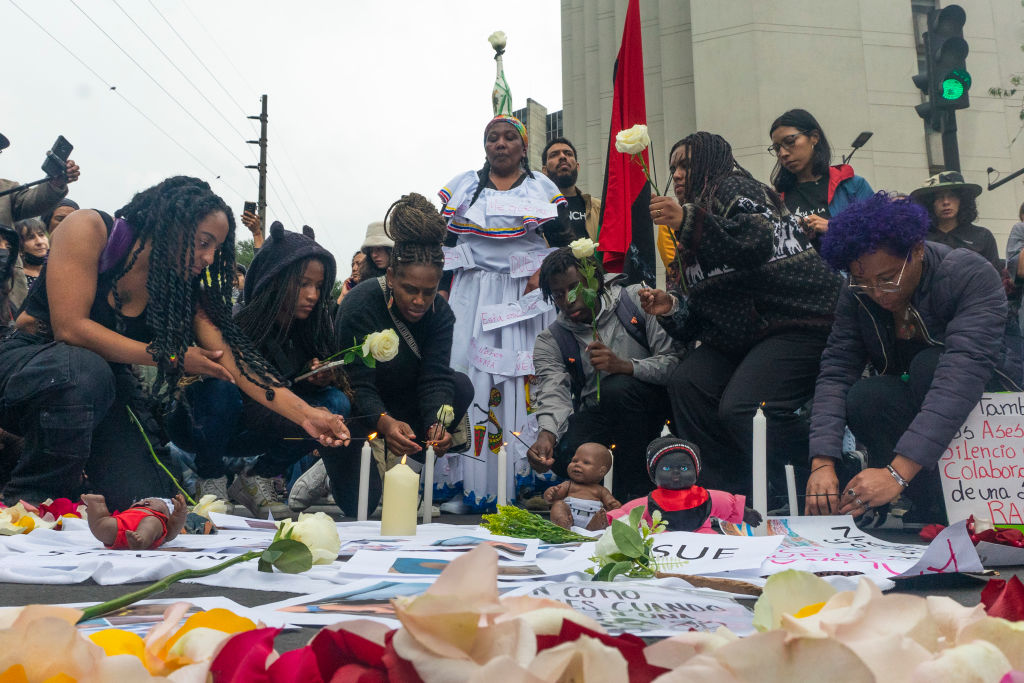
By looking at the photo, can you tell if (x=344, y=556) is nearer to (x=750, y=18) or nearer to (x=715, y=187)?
(x=715, y=187)

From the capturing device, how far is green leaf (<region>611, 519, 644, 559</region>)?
5.40 feet

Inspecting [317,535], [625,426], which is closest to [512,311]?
[625,426]

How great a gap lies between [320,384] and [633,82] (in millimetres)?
2545

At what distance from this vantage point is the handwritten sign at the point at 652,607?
1.11 m

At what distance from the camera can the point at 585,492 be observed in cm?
327

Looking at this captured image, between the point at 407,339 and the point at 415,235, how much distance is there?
515 mm

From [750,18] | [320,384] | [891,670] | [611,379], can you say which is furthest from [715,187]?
[750,18]

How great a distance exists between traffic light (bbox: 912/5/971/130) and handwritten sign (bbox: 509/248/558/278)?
275 cm

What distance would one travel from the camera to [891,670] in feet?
1.39

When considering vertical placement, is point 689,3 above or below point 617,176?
A: above

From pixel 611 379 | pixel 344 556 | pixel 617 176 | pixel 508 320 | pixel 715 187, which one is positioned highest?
pixel 617 176

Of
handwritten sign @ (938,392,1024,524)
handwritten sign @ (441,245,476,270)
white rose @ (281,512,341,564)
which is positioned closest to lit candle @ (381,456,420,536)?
white rose @ (281,512,341,564)

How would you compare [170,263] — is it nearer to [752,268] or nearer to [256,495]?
[256,495]

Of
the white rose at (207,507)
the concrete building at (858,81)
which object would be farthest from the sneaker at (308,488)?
the concrete building at (858,81)
